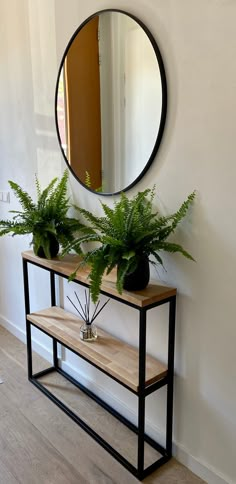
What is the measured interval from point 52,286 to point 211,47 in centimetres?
165

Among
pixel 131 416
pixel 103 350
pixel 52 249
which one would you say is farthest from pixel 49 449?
pixel 52 249

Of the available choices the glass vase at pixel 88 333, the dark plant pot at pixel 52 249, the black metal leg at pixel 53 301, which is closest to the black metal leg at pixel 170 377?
the glass vase at pixel 88 333

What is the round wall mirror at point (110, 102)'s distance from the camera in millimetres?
1663

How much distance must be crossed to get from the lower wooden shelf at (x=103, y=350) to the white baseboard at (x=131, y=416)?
0.36 m

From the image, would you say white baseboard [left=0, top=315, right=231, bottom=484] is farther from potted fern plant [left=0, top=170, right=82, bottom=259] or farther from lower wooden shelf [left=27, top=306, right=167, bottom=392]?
potted fern plant [left=0, top=170, right=82, bottom=259]

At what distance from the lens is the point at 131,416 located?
80.9 inches

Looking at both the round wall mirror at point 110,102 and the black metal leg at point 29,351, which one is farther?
the black metal leg at point 29,351

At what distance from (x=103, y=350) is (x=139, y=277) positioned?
516 millimetres

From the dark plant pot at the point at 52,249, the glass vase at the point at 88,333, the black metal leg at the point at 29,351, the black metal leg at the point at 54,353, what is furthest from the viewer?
the black metal leg at the point at 54,353

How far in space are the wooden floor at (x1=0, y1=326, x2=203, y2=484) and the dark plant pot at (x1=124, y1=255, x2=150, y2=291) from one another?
2.79ft

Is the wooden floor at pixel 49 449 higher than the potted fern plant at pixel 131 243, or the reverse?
the potted fern plant at pixel 131 243

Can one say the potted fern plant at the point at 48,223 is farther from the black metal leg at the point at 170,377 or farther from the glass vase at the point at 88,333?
the black metal leg at the point at 170,377

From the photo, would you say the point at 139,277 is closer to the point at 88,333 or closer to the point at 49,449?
the point at 88,333

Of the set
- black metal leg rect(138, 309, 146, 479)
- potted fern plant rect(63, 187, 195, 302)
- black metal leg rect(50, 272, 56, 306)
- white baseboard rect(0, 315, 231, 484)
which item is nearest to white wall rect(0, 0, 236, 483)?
white baseboard rect(0, 315, 231, 484)
